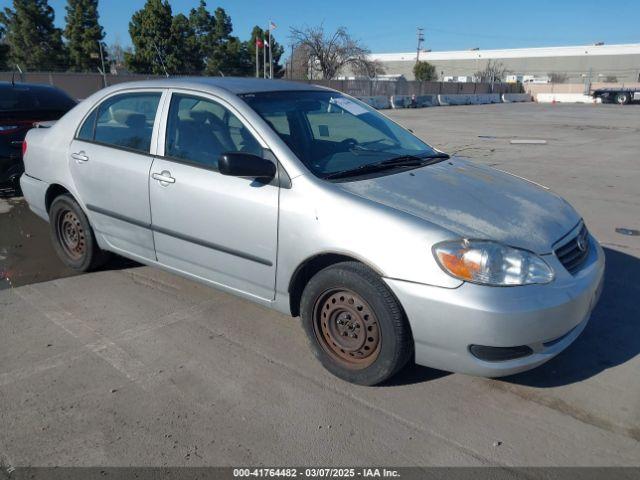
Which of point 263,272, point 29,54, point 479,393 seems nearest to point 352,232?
point 263,272

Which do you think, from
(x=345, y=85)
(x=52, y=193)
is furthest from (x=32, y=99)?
(x=345, y=85)

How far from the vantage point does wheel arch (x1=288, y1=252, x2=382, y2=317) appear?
2965mm

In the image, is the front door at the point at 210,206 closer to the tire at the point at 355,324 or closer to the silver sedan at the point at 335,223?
the silver sedan at the point at 335,223

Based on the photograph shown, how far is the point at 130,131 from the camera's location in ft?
13.3

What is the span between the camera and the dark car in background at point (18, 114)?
6570mm

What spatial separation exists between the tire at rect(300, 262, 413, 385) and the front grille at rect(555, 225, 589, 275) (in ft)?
3.16

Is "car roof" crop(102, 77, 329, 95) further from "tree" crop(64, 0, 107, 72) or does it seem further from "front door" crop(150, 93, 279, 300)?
"tree" crop(64, 0, 107, 72)

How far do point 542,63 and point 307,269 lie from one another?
336 ft

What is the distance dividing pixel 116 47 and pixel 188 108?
81.2 m

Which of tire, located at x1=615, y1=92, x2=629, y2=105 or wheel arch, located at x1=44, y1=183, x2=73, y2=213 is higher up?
tire, located at x1=615, y1=92, x2=629, y2=105

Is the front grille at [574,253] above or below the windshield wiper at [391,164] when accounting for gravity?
below

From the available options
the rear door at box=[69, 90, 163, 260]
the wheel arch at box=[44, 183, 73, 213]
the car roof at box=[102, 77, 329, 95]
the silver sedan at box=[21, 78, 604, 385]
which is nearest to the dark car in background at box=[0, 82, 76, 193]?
the wheel arch at box=[44, 183, 73, 213]

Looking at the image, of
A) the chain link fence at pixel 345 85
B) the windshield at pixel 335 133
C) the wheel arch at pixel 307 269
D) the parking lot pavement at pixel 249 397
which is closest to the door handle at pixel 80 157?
the parking lot pavement at pixel 249 397

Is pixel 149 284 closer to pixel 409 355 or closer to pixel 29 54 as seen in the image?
pixel 409 355
